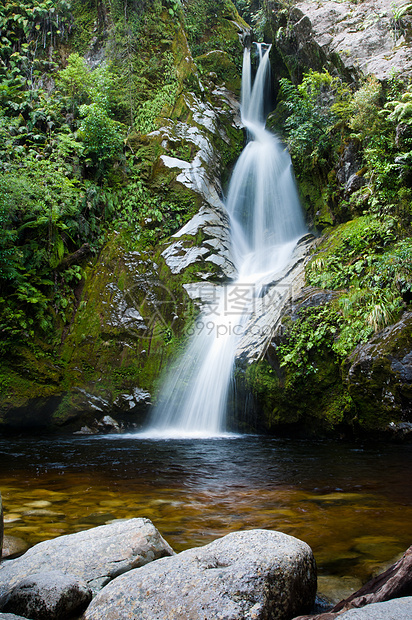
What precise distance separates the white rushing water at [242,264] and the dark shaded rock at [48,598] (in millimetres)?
6345

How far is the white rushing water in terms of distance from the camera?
918 cm

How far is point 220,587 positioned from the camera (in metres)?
2.09

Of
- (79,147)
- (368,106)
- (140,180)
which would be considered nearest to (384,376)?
(368,106)

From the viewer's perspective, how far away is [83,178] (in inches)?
498

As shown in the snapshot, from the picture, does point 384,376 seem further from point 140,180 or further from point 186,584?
point 140,180

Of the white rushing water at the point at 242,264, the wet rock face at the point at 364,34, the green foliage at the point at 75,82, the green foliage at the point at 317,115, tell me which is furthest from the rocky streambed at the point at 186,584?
the green foliage at the point at 75,82

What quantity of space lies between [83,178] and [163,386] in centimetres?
759

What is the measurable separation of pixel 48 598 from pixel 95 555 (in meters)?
0.50

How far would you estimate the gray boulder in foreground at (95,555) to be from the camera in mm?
2521

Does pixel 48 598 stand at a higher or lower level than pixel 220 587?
lower

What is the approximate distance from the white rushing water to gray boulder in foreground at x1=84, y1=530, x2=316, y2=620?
20.6 ft

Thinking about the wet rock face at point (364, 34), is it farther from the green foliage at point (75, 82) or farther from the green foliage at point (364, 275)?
the green foliage at point (75, 82)

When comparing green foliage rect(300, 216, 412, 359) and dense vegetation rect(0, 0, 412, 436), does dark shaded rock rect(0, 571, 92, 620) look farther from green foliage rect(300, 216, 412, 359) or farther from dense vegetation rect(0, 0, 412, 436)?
green foliage rect(300, 216, 412, 359)

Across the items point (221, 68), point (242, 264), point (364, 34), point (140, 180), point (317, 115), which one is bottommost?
point (242, 264)
